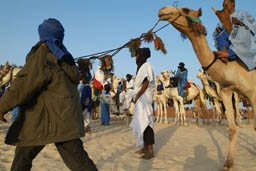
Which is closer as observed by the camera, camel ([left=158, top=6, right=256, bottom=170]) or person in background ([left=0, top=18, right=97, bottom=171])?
person in background ([left=0, top=18, right=97, bottom=171])

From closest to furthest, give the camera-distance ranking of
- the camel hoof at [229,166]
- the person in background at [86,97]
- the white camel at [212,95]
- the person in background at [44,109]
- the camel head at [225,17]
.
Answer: the person in background at [44,109], the camel hoof at [229,166], the camel head at [225,17], the person in background at [86,97], the white camel at [212,95]

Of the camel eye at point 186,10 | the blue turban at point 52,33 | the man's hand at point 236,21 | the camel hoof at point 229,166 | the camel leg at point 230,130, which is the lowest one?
the camel hoof at point 229,166

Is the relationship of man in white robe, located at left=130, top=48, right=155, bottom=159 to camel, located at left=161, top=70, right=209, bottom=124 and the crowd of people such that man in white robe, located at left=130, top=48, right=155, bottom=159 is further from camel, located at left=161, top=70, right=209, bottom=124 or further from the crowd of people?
camel, located at left=161, top=70, right=209, bottom=124

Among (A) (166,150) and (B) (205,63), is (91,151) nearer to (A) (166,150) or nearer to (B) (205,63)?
(A) (166,150)

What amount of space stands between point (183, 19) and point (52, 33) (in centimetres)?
226

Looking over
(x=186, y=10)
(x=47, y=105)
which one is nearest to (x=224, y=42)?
(x=186, y=10)

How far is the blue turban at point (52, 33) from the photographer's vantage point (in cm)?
199

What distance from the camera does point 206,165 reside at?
13.2 ft

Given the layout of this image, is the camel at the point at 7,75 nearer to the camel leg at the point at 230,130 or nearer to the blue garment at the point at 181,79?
the camel leg at the point at 230,130

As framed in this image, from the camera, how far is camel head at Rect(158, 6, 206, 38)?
3510 millimetres

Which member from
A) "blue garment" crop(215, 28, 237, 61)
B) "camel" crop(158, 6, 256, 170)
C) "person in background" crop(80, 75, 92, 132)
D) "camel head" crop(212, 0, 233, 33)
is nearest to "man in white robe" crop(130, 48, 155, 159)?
"camel" crop(158, 6, 256, 170)

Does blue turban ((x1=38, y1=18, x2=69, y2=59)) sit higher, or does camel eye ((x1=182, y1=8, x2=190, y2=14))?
camel eye ((x1=182, y1=8, x2=190, y2=14))

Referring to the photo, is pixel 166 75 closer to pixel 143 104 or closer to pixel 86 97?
pixel 86 97

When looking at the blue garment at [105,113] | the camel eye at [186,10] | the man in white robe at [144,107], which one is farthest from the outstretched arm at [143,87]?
the blue garment at [105,113]
